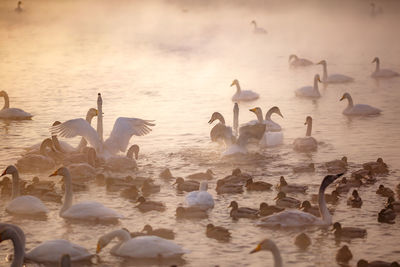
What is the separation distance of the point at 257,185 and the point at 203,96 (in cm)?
1295

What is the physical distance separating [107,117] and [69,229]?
36.0ft

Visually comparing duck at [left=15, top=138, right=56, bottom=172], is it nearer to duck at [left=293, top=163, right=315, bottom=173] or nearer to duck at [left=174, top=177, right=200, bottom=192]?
duck at [left=174, top=177, right=200, bottom=192]

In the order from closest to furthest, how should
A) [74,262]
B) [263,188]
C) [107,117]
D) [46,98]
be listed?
[74,262] < [263,188] < [107,117] < [46,98]

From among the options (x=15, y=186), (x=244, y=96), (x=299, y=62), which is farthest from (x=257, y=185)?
(x=299, y=62)

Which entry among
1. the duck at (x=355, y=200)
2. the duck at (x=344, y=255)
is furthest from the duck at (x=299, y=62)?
the duck at (x=344, y=255)

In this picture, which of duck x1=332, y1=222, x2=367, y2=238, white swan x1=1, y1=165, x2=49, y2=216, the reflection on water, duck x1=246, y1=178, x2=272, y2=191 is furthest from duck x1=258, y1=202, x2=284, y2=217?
white swan x1=1, y1=165, x2=49, y2=216

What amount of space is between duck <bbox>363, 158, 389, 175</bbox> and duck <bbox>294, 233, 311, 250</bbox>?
463 centimetres

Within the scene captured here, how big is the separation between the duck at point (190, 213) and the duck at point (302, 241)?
2.23 meters

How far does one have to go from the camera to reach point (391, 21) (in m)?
59.9

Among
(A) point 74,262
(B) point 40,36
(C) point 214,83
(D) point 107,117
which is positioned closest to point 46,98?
(D) point 107,117

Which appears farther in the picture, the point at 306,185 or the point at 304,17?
the point at 304,17

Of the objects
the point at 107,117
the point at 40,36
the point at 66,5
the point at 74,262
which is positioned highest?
the point at 66,5

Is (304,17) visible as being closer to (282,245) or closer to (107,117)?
(107,117)

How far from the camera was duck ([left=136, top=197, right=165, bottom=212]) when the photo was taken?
53.4 feet
